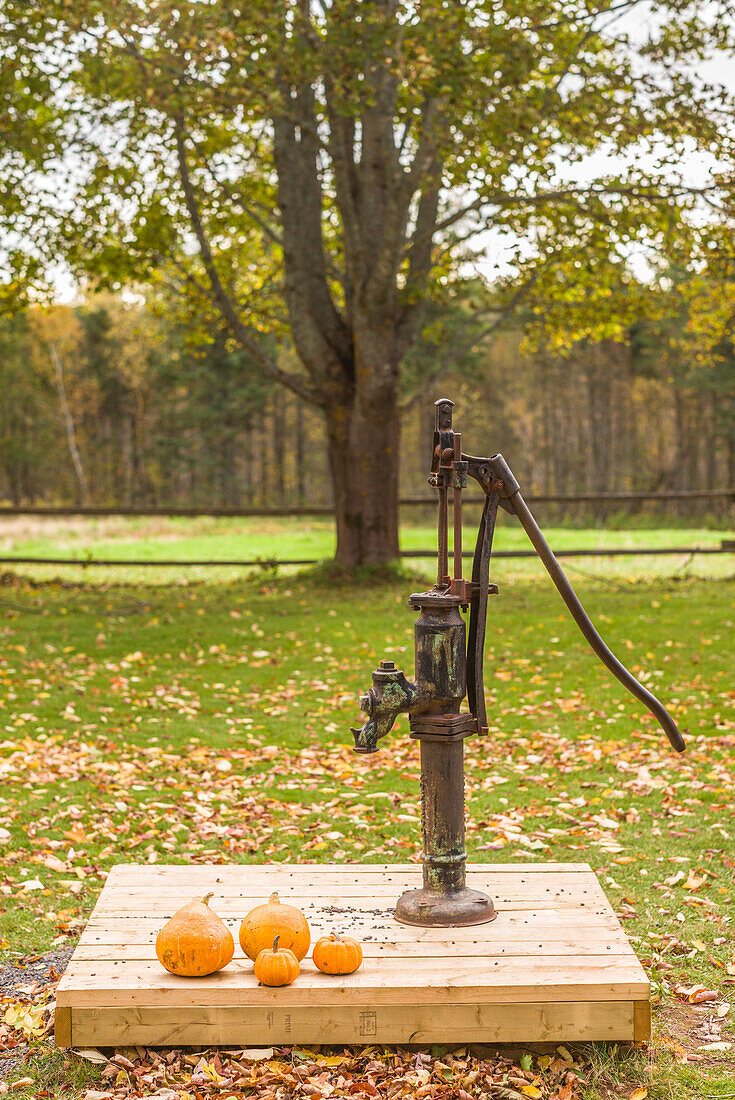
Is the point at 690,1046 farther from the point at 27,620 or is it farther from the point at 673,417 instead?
the point at 673,417

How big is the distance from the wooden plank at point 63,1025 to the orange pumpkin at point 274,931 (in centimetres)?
61

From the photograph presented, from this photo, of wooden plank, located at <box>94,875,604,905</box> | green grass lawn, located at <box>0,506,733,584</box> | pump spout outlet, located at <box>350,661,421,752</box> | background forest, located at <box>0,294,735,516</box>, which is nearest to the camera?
pump spout outlet, located at <box>350,661,421,752</box>

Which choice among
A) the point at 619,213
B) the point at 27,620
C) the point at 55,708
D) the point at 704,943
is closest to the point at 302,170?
the point at 619,213

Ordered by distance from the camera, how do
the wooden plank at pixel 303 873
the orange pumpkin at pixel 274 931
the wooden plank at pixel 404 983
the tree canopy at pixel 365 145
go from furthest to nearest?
the tree canopy at pixel 365 145 < the wooden plank at pixel 303 873 < the orange pumpkin at pixel 274 931 < the wooden plank at pixel 404 983

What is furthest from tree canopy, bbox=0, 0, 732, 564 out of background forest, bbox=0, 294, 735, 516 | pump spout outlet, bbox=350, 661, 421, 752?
background forest, bbox=0, 294, 735, 516

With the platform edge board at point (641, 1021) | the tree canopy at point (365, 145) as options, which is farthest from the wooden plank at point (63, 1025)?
the tree canopy at point (365, 145)

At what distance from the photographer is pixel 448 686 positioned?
3740mm

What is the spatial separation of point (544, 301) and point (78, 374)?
38.0m

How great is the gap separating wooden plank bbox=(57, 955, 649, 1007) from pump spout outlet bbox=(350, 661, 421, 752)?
2.50 feet

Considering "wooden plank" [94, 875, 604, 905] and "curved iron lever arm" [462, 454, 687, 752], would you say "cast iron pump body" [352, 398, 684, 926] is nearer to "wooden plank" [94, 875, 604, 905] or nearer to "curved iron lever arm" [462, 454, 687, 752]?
"curved iron lever arm" [462, 454, 687, 752]

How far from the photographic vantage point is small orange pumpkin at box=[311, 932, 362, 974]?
343 centimetres

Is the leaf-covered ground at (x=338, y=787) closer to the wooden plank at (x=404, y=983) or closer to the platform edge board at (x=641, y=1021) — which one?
the platform edge board at (x=641, y=1021)

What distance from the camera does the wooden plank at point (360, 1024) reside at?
3334 millimetres

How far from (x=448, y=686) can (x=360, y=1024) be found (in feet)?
3.82
